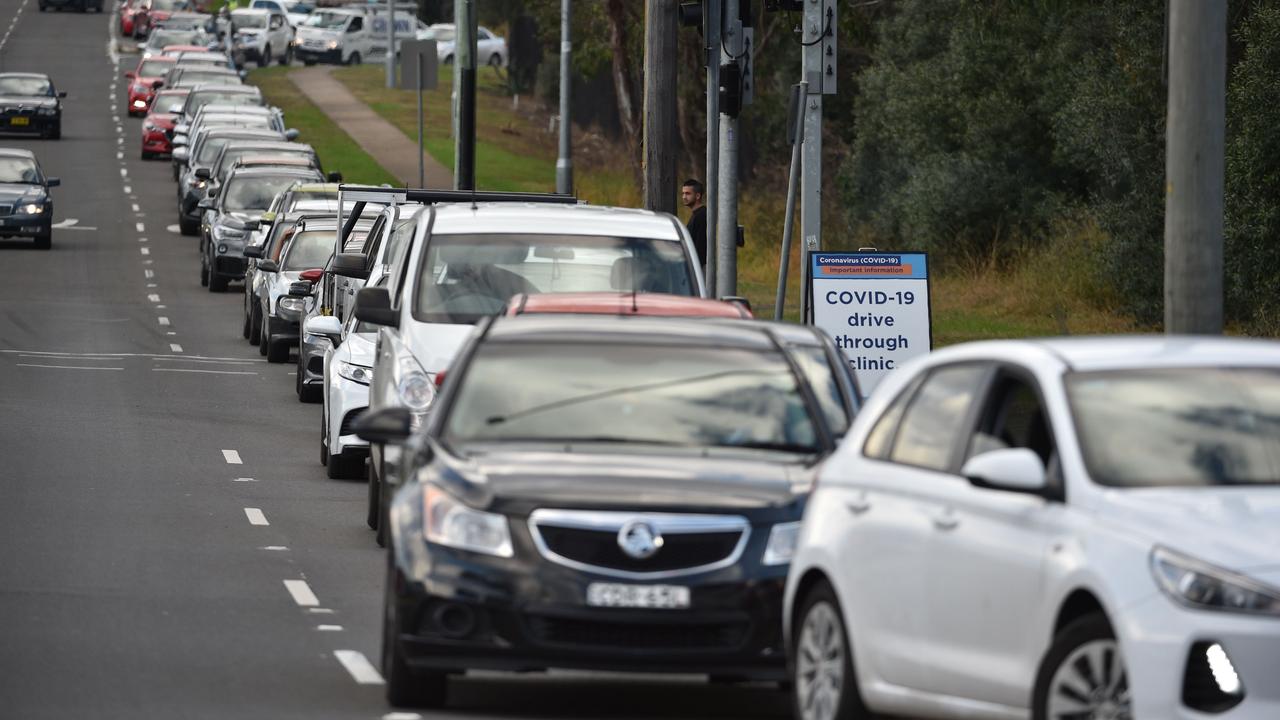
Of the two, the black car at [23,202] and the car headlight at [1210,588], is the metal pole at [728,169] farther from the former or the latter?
the black car at [23,202]

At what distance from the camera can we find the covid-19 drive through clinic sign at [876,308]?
18.8 m

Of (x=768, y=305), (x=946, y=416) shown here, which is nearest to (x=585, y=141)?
(x=768, y=305)

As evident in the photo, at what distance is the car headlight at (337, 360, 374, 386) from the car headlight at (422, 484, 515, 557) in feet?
26.9

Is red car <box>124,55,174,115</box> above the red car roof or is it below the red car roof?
above

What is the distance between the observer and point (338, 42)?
89.0 m

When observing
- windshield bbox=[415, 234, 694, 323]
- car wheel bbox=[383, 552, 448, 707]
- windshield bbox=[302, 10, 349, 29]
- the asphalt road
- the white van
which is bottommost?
the asphalt road

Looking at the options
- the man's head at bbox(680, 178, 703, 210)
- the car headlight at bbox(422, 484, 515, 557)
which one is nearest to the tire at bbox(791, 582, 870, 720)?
the car headlight at bbox(422, 484, 515, 557)

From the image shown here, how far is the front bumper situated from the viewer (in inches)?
274

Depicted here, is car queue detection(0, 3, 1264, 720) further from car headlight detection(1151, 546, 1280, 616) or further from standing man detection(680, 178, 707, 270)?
standing man detection(680, 178, 707, 270)

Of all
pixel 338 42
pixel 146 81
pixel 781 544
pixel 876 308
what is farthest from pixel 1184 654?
pixel 338 42

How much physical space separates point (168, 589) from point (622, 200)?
36.7 m

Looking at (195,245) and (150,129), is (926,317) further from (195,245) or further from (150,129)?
(150,129)

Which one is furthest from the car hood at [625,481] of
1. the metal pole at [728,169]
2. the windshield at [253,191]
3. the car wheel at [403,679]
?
the windshield at [253,191]

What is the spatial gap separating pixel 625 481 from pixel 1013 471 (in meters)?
2.18
